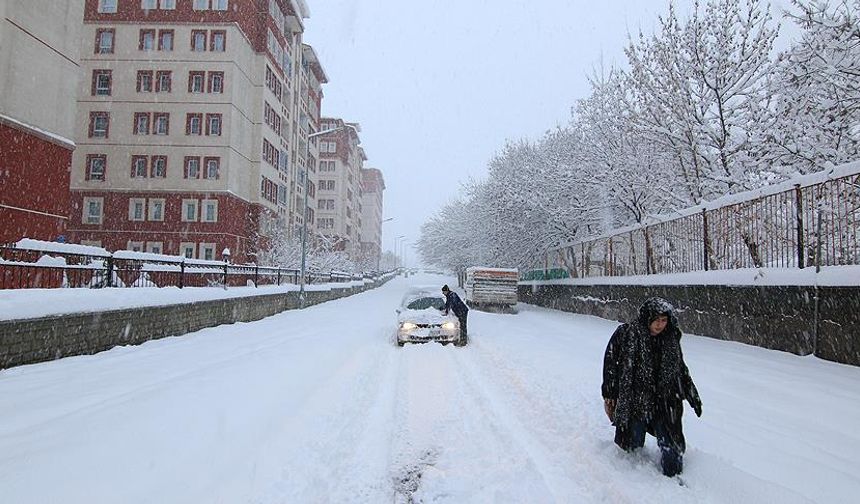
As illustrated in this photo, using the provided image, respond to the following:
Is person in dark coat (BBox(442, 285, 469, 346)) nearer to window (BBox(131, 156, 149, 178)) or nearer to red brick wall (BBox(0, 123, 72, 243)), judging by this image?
red brick wall (BBox(0, 123, 72, 243))

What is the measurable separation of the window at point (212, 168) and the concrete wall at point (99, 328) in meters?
23.5

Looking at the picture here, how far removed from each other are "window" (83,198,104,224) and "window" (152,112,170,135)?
6.10m

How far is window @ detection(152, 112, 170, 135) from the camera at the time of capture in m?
37.3

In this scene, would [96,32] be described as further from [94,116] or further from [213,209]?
[213,209]

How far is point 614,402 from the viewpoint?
16.4 feet

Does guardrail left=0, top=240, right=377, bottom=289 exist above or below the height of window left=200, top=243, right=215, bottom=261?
below

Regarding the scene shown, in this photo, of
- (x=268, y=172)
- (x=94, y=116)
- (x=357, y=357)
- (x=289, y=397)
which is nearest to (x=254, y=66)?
(x=268, y=172)

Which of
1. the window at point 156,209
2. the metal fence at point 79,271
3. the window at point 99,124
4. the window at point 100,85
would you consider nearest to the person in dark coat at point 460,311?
the metal fence at point 79,271

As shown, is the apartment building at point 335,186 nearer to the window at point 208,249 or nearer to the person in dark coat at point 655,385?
the window at point 208,249

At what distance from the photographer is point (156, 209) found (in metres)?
37.0

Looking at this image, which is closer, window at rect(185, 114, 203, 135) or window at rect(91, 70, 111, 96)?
window at rect(91, 70, 111, 96)

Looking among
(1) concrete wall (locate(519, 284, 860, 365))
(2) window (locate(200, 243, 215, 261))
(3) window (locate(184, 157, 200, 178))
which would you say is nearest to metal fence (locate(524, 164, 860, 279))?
(1) concrete wall (locate(519, 284, 860, 365))

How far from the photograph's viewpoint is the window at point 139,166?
122ft

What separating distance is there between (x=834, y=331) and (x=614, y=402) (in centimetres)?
537
